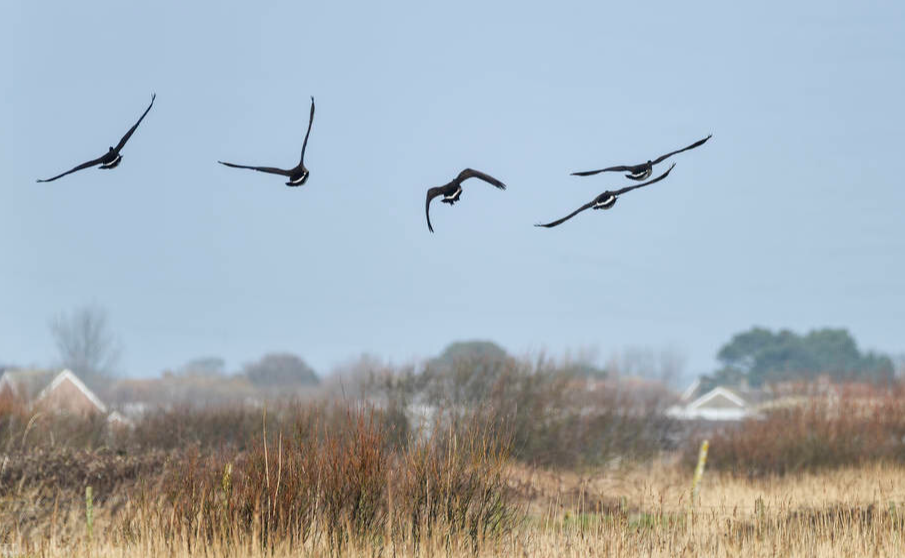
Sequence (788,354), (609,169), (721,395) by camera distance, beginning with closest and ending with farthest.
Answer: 1. (609,169)
2. (721,395)
3. (788,354)

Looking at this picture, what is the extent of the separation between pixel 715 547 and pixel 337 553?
3.50 meters

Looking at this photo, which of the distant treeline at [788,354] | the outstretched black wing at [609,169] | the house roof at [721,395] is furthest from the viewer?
the distant treeline at [788,354]

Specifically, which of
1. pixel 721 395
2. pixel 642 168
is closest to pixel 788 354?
pixel 721 395

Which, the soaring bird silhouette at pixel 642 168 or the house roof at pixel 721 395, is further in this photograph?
the house roof at pixel 721 395

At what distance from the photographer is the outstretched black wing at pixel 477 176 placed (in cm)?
725

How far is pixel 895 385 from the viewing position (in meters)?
30.5

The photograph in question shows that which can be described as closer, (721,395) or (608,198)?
(608,198)

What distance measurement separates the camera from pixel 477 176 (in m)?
7.61

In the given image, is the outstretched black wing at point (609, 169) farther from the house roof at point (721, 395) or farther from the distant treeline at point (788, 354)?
the distant treeline at point (788, 354)

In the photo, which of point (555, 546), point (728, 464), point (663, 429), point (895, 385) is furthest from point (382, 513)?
point (895, 385)

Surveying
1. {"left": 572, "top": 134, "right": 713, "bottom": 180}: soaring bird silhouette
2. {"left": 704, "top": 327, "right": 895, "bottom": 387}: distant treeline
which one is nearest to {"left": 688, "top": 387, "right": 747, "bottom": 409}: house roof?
{"left": 704, "top": 327, "right": 895, "bottom": 387}: distant treeline

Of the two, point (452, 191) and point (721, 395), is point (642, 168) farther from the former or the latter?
point (721, 395)

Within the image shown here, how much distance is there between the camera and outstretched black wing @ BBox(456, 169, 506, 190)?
725cm

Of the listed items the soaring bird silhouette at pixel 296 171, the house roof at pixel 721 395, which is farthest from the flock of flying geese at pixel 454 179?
the house roof at pixel 721 395
